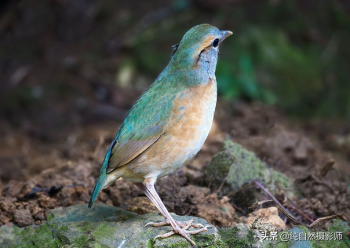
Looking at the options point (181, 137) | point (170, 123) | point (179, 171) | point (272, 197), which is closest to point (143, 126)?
point (170, 123)

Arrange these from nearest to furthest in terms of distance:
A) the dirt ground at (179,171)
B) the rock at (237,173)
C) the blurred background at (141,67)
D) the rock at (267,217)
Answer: the rock at (267,217)
the dirt ground at (179,171)
the rock at (237,173)
the blurred background at (141,67)

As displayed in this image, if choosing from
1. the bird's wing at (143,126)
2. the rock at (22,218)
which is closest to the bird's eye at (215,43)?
the bird's wing at (143,126)

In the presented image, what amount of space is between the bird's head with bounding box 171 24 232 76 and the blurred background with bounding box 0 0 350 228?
3130 mm

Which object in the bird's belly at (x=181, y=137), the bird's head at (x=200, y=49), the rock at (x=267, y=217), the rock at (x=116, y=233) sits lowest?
the rock at (x=116, y=233)

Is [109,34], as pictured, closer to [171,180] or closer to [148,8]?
[148,8]

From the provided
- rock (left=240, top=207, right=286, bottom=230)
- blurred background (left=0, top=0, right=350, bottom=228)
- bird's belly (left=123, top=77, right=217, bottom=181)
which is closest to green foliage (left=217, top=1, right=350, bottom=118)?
blurred background (left=0, top=0, right=350, bottom=228)

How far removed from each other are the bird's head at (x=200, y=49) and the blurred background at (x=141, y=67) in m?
3.13

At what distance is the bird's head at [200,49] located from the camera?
4570 millimetres

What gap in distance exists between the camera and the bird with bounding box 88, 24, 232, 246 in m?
4.34

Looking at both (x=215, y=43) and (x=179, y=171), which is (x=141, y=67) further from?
(x=215, y=43)

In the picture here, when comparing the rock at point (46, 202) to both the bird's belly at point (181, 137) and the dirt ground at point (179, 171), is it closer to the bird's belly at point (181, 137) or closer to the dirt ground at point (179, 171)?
the dirt ground at point (179, 171)

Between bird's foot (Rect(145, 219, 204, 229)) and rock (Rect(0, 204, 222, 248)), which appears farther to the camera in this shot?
bird's foot (Rect(145, 219, 204, 229))

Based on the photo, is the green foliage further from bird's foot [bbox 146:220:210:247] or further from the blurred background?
bird's foot [bbox 146:220:210:247]

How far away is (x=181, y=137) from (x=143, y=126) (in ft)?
1.17
